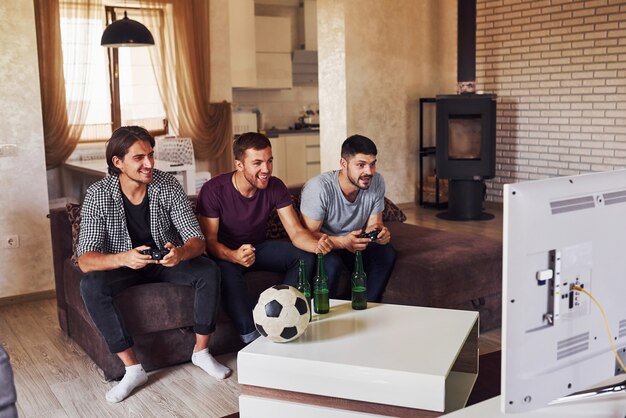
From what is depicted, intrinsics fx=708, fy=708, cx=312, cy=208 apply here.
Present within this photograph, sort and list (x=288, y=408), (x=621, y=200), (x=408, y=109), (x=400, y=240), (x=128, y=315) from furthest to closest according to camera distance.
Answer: (x=408, y=109) < (x=400, y=240) < (x=128, y=315) < (x=288, y=408) < (x=621, y=200)

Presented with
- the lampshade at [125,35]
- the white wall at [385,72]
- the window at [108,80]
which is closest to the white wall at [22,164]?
the lampshade at [125,35]

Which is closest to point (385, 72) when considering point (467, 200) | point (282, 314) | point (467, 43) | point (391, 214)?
point (467, 43)

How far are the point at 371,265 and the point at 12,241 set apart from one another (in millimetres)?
2348

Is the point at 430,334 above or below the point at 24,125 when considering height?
below

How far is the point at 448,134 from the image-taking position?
686 cm

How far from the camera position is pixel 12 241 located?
448 centimetres

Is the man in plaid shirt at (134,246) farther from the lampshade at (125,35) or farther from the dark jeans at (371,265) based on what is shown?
the lampshade at (125,35)

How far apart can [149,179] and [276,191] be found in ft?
2.23

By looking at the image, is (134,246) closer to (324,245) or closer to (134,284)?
(134,284)

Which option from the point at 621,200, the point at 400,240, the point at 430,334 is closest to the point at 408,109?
the point at 400,240

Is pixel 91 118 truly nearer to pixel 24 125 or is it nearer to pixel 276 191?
pixel 24 125

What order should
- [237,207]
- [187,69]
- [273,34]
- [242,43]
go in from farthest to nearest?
[273,34]
[242,43]
[187,69]
[237,207]

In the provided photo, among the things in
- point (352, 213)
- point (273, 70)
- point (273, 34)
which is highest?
point (273, 34)

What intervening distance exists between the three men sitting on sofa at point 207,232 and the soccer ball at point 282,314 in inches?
32.8
